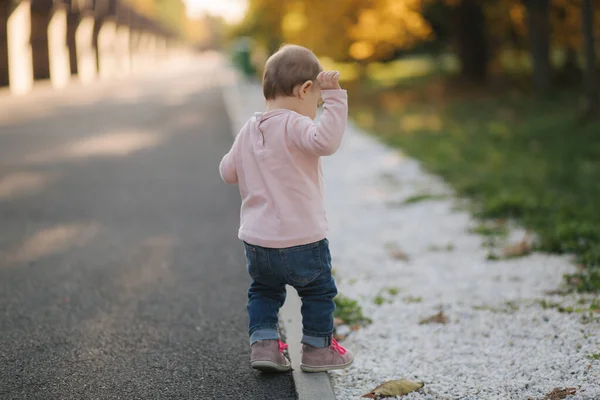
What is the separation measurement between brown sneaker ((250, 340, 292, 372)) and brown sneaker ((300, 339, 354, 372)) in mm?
108

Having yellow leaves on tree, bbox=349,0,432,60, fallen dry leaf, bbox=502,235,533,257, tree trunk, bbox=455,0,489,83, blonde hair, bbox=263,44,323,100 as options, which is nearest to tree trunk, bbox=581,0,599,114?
yellow leaves on tree, bbox=349,0,432,60

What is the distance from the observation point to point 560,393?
3166 mm

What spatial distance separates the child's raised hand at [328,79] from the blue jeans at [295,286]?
2.36 ft

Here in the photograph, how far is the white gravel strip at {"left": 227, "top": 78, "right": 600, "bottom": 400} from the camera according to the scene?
11.2 feet

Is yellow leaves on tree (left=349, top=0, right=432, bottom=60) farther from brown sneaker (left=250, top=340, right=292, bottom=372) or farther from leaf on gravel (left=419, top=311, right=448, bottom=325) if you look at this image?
brown sneaker (left=250, top=340, right=292, bottom=372)

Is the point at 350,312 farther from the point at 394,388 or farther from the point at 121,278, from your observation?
the point at 121,278

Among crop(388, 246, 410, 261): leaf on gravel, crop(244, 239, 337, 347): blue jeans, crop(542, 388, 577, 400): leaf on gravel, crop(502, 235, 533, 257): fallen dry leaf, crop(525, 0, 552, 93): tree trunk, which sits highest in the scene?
crop(525, 0, 552, 93): tree trunk

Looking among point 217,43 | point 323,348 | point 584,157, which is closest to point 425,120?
point 584,157

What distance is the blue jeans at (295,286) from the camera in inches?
129

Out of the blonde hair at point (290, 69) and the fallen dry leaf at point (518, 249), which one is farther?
the fallen dry leaf at point (518, 249)

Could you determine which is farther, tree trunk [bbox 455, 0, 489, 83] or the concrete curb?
tree trunk [bbox 455, 0, 489, 83]

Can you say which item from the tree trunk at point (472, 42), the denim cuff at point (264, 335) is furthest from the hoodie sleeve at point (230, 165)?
the tree trunk at point (472, 42)

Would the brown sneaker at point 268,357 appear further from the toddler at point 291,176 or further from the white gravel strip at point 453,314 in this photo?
the white gravel strip at point 453,314

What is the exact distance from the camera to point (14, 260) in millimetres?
5531
